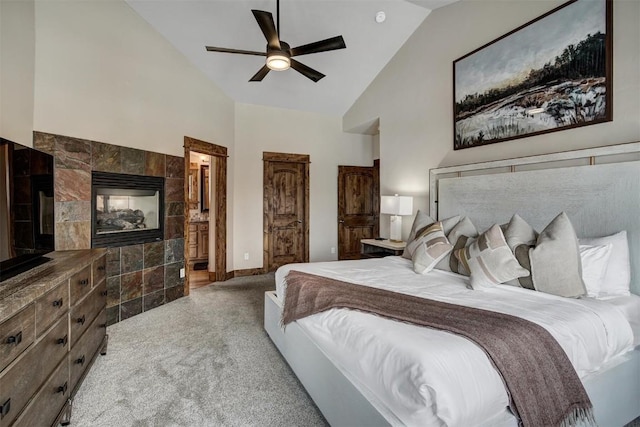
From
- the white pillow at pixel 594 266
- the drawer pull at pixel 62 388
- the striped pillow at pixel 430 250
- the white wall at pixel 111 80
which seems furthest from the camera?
the white wall at pixel 111 80

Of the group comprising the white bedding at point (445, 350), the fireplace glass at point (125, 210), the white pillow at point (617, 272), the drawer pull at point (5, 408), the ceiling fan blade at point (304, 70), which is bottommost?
the drawer pull at point (5, 408)

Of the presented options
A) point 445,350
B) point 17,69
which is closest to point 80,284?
point 17,69

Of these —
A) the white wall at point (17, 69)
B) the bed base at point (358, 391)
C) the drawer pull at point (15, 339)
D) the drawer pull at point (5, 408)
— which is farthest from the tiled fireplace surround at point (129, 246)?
the bed base at point (358, 391)

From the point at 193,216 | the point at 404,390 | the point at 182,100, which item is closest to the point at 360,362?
the point at 404,390

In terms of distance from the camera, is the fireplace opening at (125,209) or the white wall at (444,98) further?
the fireplace opening at (125,209)

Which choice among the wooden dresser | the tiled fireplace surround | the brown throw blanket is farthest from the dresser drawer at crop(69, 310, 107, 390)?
the brown throw blanket

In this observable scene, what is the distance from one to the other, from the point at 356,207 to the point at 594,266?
4438 mm

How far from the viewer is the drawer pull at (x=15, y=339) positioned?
119cm

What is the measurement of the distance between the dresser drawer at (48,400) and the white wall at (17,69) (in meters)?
1.83

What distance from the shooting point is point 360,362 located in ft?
4.54

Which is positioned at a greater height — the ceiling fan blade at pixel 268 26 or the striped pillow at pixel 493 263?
the ceiling fan blade at pixel 268 26

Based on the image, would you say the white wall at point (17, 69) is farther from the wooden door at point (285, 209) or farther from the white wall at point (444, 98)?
the white wall at point (444, 98)

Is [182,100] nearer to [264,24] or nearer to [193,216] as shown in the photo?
[264,24]

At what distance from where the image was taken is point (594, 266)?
1960 millimetres
